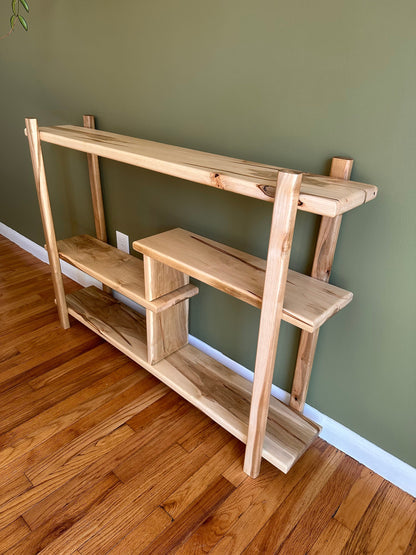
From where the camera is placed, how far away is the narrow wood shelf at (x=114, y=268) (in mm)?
1429

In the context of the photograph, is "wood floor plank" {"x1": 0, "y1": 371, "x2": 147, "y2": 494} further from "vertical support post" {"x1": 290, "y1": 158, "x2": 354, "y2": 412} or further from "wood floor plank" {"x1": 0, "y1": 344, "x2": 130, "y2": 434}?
"vertical support post" {"x1": 290, "y1": 158, "x2": 354, "y2": 412}

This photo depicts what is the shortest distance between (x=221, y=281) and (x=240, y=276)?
0.07m

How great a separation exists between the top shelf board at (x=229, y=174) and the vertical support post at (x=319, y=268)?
0.05 meters

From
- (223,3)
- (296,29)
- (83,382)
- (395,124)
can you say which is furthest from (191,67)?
(83,382)

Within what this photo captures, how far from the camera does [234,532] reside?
110 centimetres

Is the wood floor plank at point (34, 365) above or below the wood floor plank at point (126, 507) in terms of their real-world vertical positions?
above

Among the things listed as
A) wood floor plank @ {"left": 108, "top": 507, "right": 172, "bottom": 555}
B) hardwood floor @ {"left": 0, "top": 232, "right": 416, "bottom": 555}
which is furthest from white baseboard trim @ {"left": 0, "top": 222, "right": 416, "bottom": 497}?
wood floor plank @ {"left": 108, "top": 507, "right": 172, "bottom": 555}

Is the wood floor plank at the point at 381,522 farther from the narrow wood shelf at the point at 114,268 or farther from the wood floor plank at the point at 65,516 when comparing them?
the narrow wood shelf at the point at 114,268

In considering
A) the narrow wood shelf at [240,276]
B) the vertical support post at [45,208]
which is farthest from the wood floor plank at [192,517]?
the vertical support post at [45,208]

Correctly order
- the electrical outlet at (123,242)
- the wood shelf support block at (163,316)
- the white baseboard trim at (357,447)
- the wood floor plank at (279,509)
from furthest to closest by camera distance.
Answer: the electrical outlet at (123,242)
the wood shelf support block at (163,316)
the white baseboard trim at (357,447)
the wood floor plank at (279,509)

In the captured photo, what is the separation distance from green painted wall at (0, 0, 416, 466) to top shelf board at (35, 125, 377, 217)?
0.12 m

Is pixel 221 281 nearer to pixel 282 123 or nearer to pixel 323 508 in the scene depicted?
pixel 282 123

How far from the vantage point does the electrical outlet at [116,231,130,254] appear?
6.19 ft

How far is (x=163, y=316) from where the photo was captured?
1.48m
